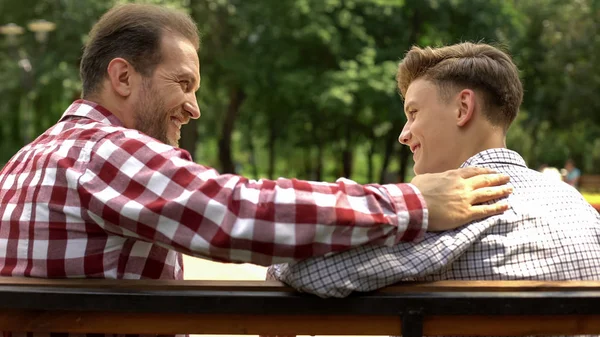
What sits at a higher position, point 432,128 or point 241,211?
point 432,128

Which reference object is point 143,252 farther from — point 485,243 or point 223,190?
point 485,243

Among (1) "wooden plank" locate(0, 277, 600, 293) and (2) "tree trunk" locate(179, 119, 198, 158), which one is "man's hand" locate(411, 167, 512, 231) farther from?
(2) "tree trunk" locate(179, 119, 198, 158)

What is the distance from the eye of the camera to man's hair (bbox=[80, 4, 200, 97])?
2361 millimetres

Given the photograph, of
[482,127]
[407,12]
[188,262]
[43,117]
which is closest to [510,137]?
[407,12]

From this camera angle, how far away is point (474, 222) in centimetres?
206

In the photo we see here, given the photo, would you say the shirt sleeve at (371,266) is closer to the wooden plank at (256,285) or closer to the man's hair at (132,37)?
the wooden plank at (256,285)

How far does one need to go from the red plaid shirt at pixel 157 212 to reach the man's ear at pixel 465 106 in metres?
0.50

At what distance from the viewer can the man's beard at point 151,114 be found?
240 cm

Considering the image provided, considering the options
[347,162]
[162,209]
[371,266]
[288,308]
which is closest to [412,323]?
[371,266]

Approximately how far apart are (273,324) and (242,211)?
0.81ft

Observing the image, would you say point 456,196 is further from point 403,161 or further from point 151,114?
point 403,161

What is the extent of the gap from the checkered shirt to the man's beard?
1.71 ft

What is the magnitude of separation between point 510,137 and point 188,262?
39196mm

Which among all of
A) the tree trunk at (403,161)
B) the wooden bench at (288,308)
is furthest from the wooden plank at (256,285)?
the tree trunk at (403,161)
